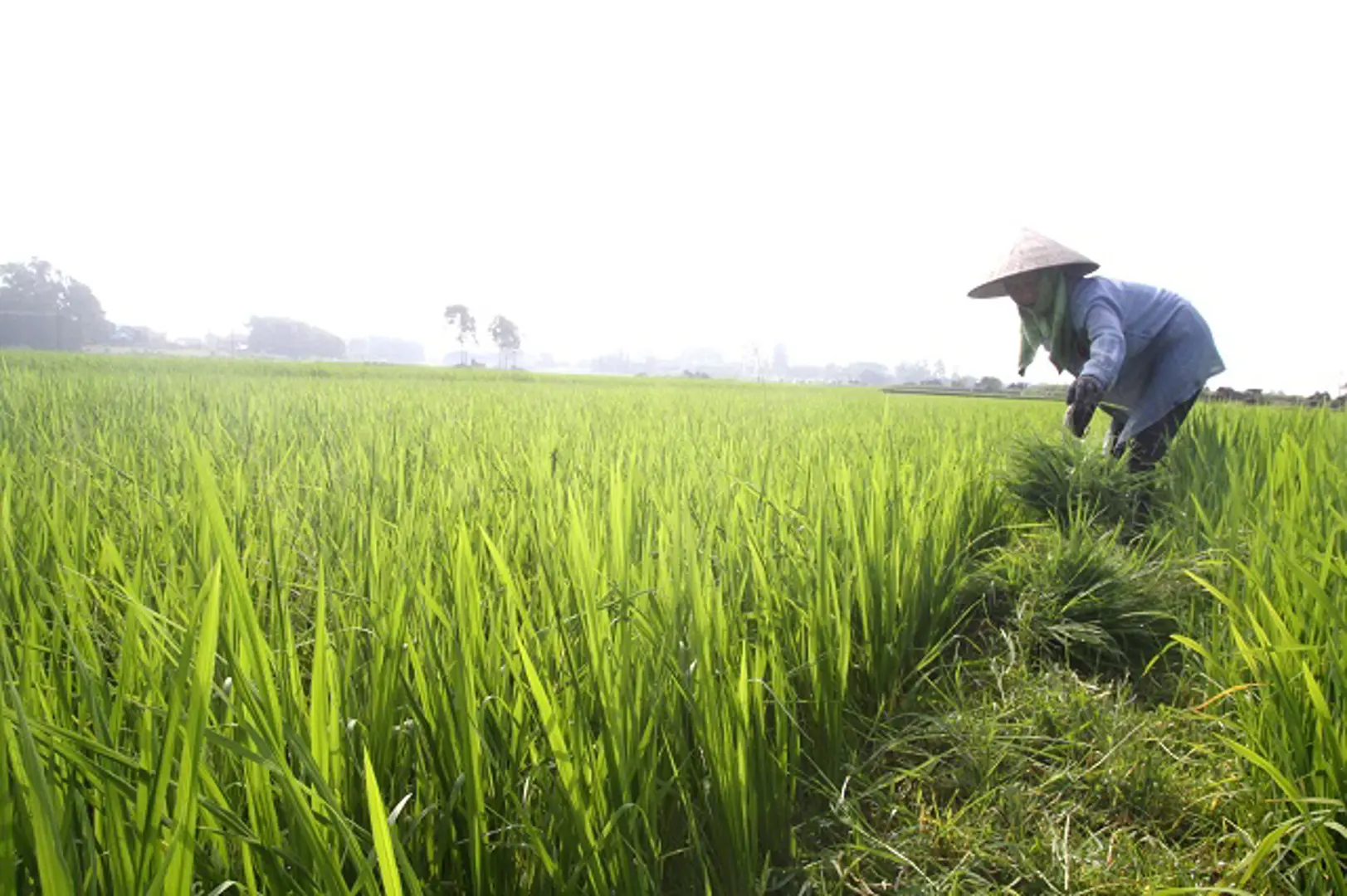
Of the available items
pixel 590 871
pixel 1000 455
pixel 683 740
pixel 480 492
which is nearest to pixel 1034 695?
pixel 683 740

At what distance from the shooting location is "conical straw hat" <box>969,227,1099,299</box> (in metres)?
2.84

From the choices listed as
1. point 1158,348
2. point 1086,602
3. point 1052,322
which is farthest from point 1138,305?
point 1086,602

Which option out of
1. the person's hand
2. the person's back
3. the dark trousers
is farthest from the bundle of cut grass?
the dark trousers

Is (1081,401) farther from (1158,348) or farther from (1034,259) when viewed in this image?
(1158,348)

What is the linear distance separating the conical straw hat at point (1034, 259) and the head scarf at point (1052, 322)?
0.33ft

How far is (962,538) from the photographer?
1.98 m

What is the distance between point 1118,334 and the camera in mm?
2734

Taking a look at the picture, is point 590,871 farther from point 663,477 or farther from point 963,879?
point 663,477

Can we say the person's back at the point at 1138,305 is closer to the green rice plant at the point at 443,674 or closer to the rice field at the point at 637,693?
the rice field at the point at 637,693

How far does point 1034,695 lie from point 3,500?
1.73m

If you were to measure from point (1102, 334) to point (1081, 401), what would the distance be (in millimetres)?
353

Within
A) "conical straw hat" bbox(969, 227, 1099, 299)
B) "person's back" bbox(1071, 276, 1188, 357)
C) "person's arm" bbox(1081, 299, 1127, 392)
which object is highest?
"conical straw hat" bbox(969, 227, 1099, 299)

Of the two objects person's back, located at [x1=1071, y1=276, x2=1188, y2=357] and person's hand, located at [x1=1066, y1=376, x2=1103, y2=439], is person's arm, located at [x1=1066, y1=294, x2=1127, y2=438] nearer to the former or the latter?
person's hand, located at [x1=1066, y1=376, x2=1103, y2=439]

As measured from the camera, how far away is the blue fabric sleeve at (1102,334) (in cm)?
262
